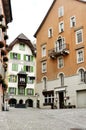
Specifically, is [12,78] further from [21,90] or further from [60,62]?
[60,62]

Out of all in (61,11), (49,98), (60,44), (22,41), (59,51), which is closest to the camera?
(59,51)

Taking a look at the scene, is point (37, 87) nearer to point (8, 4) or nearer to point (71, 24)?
point (71, 24)

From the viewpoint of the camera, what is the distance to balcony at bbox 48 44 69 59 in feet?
155

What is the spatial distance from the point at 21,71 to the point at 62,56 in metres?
25.0

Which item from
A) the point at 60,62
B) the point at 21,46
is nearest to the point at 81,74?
the point at 60,62

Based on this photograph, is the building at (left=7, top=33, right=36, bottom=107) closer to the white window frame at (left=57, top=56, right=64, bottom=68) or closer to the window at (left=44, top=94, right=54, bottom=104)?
the window at (left=44, top=94, right=54, bottom=104)

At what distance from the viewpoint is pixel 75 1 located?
47812mm

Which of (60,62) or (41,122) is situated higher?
(60,62)

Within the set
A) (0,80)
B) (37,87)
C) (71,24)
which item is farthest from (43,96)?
(0,80)

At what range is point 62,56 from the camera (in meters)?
48.6

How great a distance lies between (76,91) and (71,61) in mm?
4986

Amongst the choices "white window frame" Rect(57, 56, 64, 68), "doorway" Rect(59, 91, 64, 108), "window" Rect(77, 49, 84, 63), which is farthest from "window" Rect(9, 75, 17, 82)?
"window" Rect(77, 49, 84, 63)

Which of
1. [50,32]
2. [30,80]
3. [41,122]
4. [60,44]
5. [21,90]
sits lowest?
[41,122]

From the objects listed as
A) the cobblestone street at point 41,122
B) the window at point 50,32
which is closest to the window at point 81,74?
the window at point 50,32
